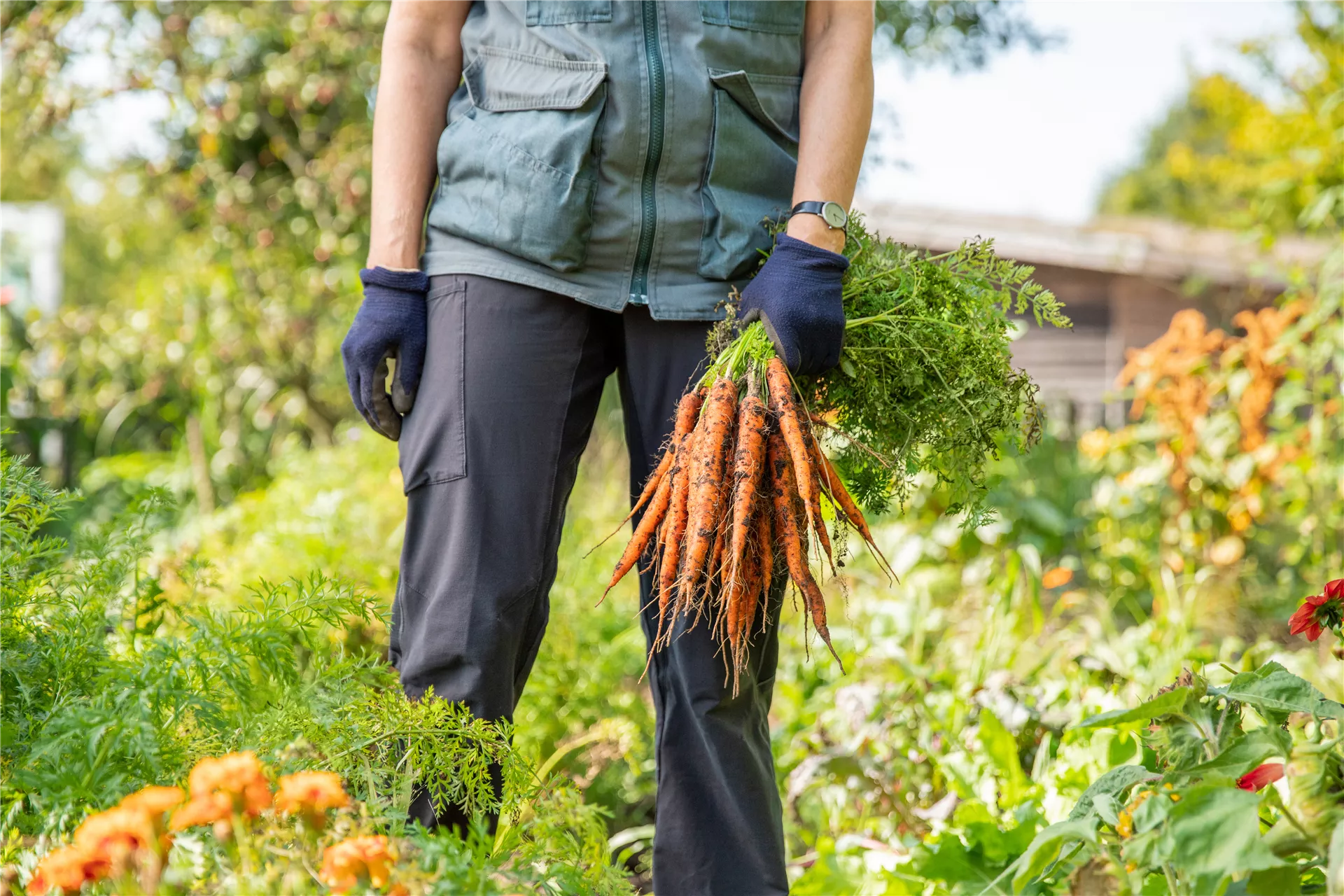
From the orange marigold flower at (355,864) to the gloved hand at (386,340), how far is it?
101 centimetres

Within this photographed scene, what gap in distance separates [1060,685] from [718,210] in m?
1.72

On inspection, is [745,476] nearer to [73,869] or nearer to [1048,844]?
[1048,844]

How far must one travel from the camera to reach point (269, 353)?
5.93 metres

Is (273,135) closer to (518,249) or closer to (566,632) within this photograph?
(566,632)

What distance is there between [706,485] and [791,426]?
6.5 inches

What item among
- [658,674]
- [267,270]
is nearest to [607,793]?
[658,674]

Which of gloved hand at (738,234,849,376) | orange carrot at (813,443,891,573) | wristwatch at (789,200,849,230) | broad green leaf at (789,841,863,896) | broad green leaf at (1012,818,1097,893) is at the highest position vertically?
wristwatch at (789,200,849,230)

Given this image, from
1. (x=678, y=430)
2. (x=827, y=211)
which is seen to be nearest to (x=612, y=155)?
(x=827, y=211)

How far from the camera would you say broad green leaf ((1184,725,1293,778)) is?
1431mm

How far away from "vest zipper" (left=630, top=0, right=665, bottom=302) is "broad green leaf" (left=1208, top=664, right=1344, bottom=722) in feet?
3.61

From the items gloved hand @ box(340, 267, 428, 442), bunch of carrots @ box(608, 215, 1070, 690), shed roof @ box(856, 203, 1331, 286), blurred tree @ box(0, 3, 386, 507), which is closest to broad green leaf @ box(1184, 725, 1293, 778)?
bunch of carrots @ box(608, 215, 1070, 690)

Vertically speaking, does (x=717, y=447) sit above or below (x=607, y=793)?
above

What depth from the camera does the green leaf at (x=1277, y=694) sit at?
1.49 meters

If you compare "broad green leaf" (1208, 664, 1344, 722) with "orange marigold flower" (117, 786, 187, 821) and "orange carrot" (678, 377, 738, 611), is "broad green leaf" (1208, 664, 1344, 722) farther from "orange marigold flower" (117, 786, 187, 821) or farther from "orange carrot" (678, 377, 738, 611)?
"orange marigold flower" (117, 786, 187, 821)
